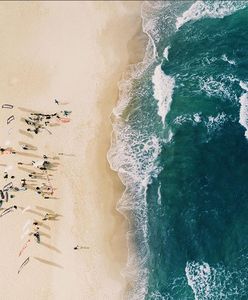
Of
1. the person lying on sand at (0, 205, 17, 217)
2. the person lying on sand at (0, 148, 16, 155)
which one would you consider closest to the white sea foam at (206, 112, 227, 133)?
the person lying on sand at (0, 148, 16, 155)

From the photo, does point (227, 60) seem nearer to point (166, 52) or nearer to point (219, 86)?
point (219, 86)

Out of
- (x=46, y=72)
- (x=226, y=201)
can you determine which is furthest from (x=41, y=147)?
(x=226, y=201)

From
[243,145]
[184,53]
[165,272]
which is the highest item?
[184,53]

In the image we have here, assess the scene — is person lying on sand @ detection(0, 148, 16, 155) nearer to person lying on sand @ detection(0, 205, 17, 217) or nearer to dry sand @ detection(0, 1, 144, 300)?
dry sand @ detection(0, 1, 144, 300)

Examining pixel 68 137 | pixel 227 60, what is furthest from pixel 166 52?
pixel 68 137

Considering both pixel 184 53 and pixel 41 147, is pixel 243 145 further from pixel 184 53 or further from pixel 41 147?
pixel 41 147

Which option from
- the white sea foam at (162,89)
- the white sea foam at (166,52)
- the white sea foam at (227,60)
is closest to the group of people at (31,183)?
the white sea foam at (162,89)
